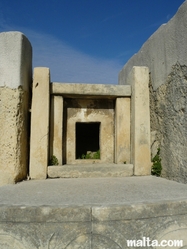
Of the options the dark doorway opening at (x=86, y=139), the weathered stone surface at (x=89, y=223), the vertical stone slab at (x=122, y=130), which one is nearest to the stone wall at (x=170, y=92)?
the vertical stone slab at (x=122, y=130)

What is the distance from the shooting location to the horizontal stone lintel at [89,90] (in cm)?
430

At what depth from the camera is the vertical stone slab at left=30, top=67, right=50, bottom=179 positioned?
154 inches

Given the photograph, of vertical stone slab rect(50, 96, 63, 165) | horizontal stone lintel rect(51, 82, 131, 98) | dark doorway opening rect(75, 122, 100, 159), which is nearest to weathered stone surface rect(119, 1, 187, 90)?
horizontal stone lintel rect(51, 82, 131, 98)

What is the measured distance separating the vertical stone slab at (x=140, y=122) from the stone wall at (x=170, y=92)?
0.58ft

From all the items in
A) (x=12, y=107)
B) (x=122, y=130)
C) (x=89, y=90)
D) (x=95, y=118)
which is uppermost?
(x=89, y=90)

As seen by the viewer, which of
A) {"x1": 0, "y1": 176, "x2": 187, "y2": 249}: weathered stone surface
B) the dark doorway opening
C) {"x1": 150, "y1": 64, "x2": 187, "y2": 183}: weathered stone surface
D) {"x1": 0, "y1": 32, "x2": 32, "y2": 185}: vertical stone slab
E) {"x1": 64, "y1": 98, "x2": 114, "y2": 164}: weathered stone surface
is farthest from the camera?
the dark doorway opening

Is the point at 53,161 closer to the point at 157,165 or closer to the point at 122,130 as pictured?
the point at 122,130

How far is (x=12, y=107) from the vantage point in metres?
3.60

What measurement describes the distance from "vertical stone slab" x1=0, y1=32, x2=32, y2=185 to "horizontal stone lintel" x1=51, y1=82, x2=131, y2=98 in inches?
28.4

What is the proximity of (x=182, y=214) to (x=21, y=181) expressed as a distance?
2571mm

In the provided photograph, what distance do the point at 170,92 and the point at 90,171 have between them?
78.9 inches

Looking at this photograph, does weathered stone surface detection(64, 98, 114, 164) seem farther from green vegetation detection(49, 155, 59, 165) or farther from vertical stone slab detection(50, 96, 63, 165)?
green vegetation detection(49, 155, 59, 165)

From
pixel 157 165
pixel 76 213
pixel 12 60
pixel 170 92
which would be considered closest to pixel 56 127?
pixel 12 60

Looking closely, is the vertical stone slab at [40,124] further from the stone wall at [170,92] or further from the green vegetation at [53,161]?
the stone wall at [170,92]
